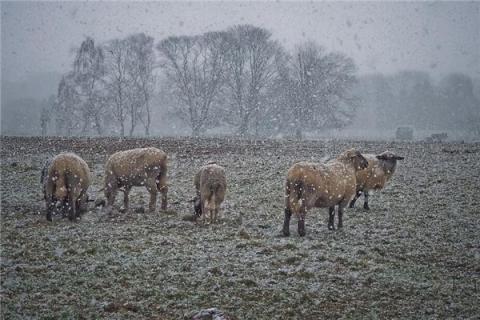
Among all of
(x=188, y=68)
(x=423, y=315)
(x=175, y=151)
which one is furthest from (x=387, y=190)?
(x=188, y=68)

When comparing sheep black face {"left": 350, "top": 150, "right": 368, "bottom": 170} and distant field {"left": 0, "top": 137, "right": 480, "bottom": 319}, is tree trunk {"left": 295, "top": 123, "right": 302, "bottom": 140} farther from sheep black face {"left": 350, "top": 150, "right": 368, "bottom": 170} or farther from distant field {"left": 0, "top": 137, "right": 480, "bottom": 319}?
sheep black face {"left": 350, "top": 150, "right": 368, "bottom": 170}

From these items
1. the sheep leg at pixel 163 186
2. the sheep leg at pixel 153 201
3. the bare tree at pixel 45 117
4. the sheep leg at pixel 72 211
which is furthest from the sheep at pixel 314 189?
the bare tree at pixel 45 117

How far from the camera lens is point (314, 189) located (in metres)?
12.4

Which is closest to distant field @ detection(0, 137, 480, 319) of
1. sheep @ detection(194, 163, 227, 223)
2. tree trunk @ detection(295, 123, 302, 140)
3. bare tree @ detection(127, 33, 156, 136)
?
sheep @ detection(194, 163, 227, 223)

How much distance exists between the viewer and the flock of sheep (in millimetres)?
12445

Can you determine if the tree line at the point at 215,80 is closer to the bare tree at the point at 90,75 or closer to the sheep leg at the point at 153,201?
the bare tree at the point at 90,75

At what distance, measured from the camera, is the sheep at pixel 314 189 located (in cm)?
1234

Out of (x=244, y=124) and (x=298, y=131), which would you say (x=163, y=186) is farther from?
(x=244, y=124)

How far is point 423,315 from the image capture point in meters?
8.03

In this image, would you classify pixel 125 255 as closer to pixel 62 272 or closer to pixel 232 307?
pixel 62 272

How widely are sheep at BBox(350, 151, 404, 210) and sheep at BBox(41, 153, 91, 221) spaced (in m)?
9.07

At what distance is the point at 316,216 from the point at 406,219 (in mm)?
2742

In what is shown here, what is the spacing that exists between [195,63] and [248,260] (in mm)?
46492

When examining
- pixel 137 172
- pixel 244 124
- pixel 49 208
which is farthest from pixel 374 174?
pixel 244 124
